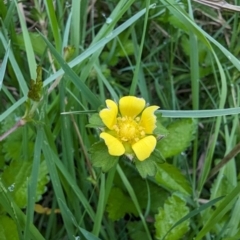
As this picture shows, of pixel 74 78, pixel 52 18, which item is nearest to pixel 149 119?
pixel 74 78

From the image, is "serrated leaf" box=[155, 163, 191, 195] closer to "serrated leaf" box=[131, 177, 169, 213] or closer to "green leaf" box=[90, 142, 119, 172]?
"serrated leaf" box=[131, 177, 169, 213]

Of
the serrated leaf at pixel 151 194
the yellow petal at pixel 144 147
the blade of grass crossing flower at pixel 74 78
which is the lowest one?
the serrated leaf at pixel 151 194

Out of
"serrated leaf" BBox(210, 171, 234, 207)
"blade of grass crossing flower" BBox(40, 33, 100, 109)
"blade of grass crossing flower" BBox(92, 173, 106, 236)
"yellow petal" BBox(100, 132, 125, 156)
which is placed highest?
"blade of grass crossing flower" BBox(40, 33, 100, 109)

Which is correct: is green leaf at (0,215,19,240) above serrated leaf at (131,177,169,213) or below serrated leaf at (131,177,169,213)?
above

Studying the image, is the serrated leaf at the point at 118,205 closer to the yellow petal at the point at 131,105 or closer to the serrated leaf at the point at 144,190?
the serrated leaf at the point at 144,190

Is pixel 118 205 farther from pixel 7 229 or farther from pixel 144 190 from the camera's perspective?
pixel 7 229

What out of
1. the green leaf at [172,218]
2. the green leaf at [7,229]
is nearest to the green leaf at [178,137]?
the green leaf at [172,218]

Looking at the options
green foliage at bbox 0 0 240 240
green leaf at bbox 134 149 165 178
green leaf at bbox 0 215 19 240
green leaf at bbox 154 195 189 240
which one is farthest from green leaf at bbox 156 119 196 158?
green leaf at bbox 0 215 19 240

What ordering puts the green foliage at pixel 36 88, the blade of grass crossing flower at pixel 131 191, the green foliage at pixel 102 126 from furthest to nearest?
the blade of grass crossing flower at pixel 131 191, the green foliage at pixel 102 126, the green foliage at pixel 36 88
